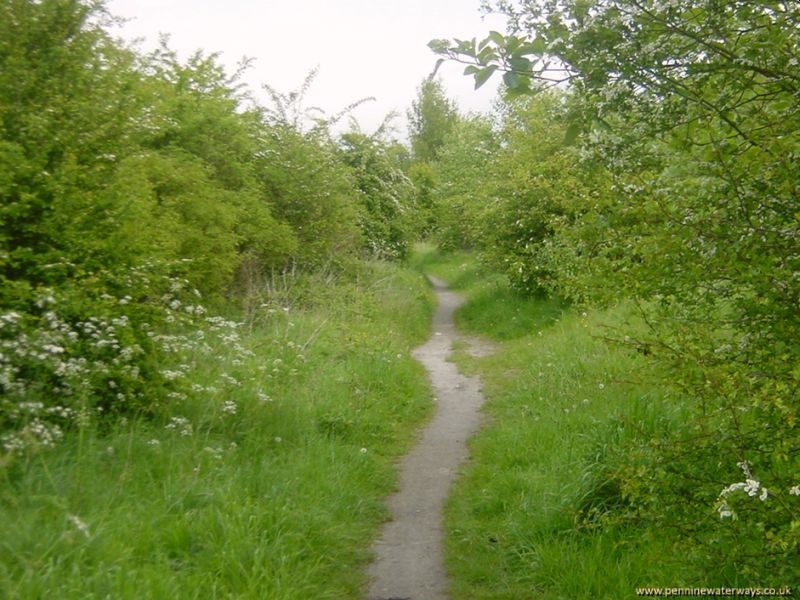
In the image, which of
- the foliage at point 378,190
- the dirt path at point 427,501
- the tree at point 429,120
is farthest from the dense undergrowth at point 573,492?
the tree at point 429,120

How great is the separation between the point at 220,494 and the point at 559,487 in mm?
2777

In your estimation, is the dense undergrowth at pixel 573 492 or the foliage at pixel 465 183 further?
the foliage at pixel 465 183

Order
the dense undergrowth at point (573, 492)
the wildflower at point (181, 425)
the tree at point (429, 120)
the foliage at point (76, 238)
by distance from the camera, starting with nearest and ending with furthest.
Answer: the dense undergrowth at point (573, 492) < the foliage at point (76, 238) < the wildflower at point (181, 425) < the tree at point (429, 120)

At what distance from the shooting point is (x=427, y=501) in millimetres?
7125

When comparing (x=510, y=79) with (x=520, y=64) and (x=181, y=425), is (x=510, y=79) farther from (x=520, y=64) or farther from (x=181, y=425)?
(x=181, y=425)

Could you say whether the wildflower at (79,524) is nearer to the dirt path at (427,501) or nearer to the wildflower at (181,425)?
the wildflower at (181,425)

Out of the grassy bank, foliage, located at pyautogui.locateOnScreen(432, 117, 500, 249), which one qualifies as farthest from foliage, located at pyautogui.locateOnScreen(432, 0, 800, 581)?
foliage, located at pyautogui.locateOnScreen(432, 117, 500, 249)

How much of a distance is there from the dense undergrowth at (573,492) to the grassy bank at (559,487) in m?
0.01

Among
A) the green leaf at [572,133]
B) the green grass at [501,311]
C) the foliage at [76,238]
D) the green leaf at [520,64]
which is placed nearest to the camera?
the green leaf at [520,64]

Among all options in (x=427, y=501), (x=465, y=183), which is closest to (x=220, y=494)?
(x=427, y=501)

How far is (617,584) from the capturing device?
488 cm

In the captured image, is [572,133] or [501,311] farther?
[501,311]

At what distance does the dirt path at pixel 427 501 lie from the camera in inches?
215

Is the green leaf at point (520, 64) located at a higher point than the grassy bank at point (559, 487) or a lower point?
higher
